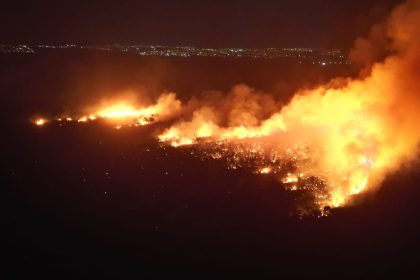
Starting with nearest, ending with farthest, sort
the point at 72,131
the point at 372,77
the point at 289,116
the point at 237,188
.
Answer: the point at 237,188
the point at 372,77
the point at 289,116
the point at 72,131

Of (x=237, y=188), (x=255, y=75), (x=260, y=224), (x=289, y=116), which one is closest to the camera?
(x=260, y=224)

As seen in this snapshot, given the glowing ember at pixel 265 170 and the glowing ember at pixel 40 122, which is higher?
the glowing ember at pixel 40 122

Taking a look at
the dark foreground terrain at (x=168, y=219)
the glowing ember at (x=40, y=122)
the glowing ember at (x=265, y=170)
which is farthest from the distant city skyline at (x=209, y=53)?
the dark foreground terrain at (x=168, y=219)

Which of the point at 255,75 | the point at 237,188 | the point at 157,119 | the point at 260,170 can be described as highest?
the point at 255,75

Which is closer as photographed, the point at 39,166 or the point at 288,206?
the point at 288,206

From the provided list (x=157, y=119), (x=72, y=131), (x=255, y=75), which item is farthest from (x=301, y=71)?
(x=72, y=131)

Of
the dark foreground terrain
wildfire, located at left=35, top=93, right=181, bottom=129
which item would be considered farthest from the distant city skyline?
the dark foreground terrain

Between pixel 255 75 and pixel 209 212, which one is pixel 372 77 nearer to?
pixel 209 212

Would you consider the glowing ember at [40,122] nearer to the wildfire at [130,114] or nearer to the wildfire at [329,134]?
the wildfire at [130,114]
